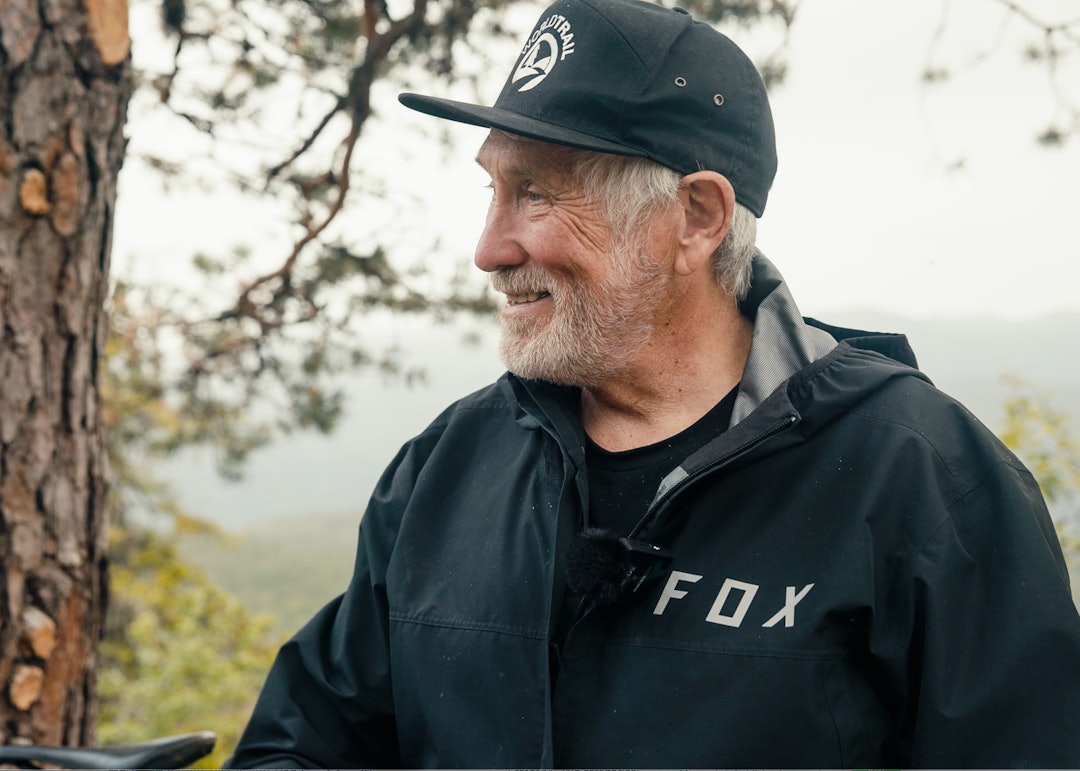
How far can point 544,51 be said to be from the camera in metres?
1.79

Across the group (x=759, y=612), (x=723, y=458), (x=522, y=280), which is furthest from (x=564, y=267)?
(x=759, y=612)

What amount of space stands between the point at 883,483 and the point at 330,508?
58.0 meters

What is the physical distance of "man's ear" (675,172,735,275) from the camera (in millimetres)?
1794

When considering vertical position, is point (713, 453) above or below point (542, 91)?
below

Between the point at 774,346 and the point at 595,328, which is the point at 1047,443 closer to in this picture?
the point at 774,346

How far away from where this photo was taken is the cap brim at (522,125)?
168 cm

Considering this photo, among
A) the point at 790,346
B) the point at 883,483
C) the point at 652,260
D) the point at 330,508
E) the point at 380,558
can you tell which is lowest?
the point at 330,508

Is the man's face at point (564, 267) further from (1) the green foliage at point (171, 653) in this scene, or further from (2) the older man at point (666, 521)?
(1) the green foliage at point (171, 653)

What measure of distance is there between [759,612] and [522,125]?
2.98 feet

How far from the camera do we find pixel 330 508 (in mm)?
57594

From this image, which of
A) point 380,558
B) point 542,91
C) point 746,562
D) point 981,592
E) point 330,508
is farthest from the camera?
point 330,508

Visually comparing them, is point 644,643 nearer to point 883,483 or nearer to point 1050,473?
point 883,483

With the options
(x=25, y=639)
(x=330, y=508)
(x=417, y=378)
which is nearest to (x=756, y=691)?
(x=25, y=639)

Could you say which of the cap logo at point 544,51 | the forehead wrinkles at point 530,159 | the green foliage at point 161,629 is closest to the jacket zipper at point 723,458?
the forehead wrinkles at point 530,159
